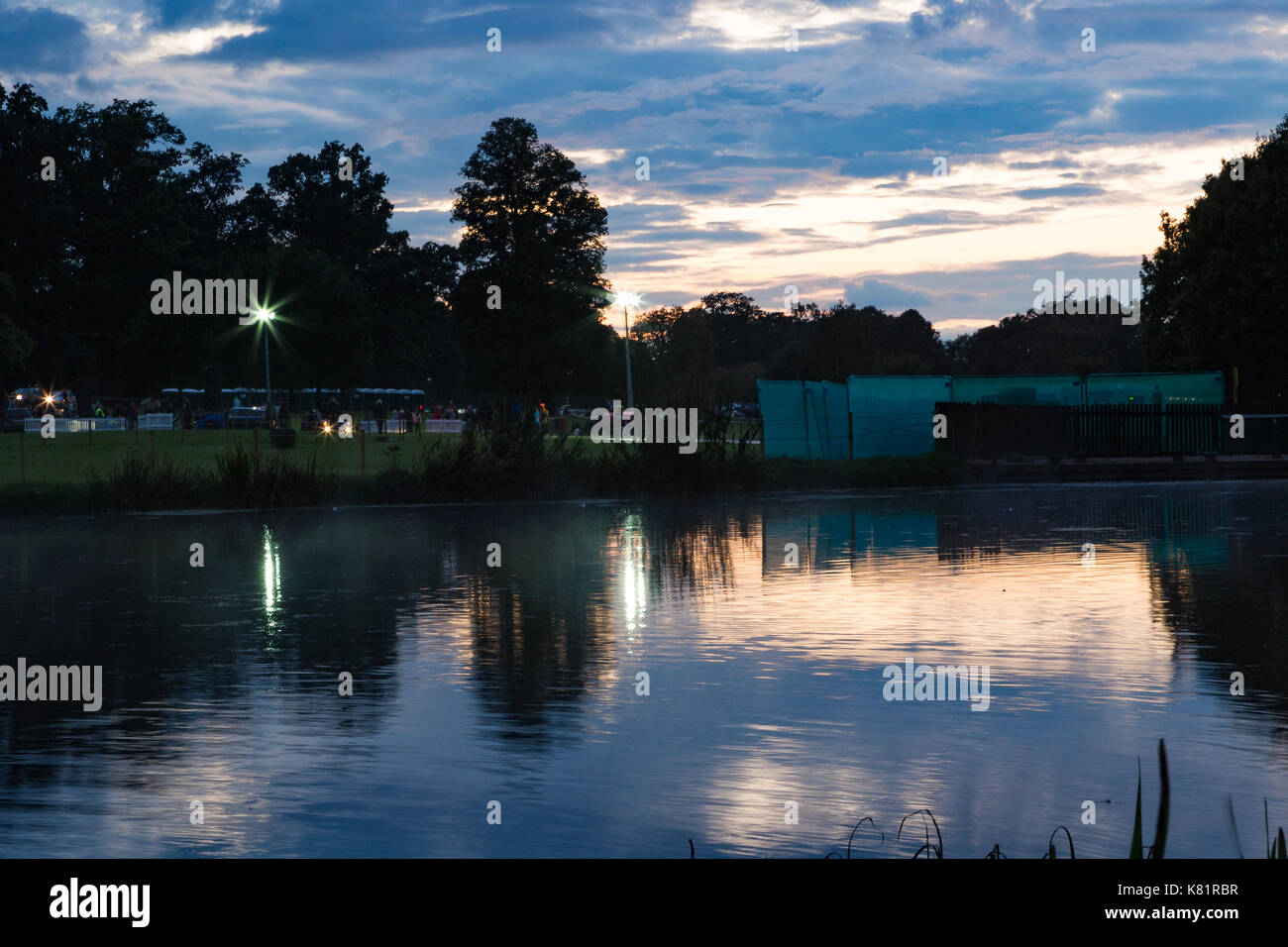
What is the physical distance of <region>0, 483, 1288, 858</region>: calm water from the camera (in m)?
7.21

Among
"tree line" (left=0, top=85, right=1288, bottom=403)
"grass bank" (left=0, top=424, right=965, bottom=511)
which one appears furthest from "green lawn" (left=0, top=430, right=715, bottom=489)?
"tree line" (left=0, top=85, right=1288, bottom=403)

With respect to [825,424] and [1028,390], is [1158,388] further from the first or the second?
[825,424]

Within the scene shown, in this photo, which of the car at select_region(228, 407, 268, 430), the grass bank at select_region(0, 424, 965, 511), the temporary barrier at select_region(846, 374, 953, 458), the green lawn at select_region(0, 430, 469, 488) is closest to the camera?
the grass bank at select_region(0, 424, 965, 511)

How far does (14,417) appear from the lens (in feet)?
236

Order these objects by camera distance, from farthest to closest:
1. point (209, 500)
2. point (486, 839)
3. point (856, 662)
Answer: point (209, 500) < point (856, 662) < point (486, 839)

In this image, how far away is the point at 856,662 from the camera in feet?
39.4

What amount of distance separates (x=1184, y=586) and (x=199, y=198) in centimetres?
11757

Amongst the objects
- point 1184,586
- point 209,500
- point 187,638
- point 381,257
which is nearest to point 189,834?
point 187,638

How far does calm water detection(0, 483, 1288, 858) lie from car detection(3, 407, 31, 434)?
167 ft

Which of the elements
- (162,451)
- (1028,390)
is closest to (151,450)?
(162,451)

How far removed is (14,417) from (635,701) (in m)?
68.6

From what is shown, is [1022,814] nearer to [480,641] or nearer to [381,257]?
[480,641]

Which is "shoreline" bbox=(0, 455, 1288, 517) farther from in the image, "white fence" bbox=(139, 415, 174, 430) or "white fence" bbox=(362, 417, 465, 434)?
"white fence" bbox=(139, 415, 174, 430)

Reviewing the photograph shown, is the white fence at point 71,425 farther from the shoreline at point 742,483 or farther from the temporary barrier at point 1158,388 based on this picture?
the temporary barrier at point 1158,388
